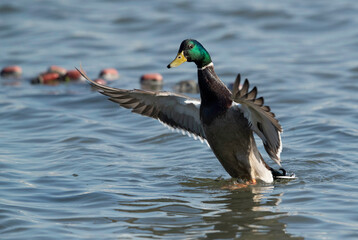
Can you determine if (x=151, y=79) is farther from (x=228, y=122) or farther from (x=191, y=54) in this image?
(x=228, y=122)

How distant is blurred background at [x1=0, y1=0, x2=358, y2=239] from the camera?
577 cm

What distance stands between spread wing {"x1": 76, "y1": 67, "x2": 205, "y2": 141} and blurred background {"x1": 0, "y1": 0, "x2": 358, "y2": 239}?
435 mm

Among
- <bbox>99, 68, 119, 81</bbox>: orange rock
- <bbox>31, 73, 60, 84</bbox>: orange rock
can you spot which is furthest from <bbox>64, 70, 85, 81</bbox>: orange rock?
<bbox>99, 68, 119, 81</bbox>: orange rock

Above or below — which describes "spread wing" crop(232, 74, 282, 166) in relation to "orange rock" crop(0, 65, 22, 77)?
below

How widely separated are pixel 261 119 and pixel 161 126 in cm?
306

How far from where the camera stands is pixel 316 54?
12750 millimetres

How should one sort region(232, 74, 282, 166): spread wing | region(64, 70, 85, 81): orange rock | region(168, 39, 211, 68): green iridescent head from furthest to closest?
region(64, 70, 85, 81): orange rock < region(168, 39, 211, 68): green iridescent head < region(232, 74, 282, 166): spread wing

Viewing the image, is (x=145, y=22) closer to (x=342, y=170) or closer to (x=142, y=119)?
(x=142, y=119)

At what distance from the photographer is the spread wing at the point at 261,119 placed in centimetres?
591

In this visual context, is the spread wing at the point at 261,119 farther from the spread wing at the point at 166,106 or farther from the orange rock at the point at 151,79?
the orange rock at the point at 151,79

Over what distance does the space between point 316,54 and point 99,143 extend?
565 cm

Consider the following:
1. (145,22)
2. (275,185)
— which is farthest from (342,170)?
(145,22)

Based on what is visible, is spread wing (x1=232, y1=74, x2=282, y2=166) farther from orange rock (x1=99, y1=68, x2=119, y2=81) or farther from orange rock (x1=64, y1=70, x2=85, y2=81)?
orange rock (x1=64, y1=70, x2=85, y2=81)

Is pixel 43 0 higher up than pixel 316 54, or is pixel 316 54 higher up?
pixel 43 0
